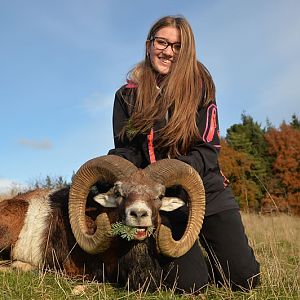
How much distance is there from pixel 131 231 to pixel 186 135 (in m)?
1.80

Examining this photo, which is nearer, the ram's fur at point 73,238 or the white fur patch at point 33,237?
the ram's fur at point 73,238

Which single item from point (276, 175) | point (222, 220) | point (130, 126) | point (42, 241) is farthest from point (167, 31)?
point (276, 175)

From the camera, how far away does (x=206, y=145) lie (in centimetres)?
700

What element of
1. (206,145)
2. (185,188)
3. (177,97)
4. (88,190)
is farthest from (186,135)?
(88,190)

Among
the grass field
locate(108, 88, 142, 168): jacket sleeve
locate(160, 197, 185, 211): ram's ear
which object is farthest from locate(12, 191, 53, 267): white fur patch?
locate(160, 197, 185, 211): ram's ear

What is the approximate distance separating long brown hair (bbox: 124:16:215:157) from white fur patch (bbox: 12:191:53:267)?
2.13 m

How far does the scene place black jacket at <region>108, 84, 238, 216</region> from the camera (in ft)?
22.8

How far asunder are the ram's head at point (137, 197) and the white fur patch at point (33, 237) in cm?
114

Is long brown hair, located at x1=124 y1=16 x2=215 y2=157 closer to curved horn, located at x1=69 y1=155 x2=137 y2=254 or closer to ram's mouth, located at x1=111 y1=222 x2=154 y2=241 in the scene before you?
curved horn, located at x1=69 y1=155 x2=137 y2=254

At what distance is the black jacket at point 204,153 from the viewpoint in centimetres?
696

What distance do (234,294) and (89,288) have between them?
1.86 metres

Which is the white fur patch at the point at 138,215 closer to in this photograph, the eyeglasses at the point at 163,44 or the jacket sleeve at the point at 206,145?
the jacket sleeve at the point at 206,145

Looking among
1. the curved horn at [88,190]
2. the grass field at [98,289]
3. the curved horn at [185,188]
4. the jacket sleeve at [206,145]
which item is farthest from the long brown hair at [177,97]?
the grass field at [98,289]

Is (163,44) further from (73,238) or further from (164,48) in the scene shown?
(73,238)
